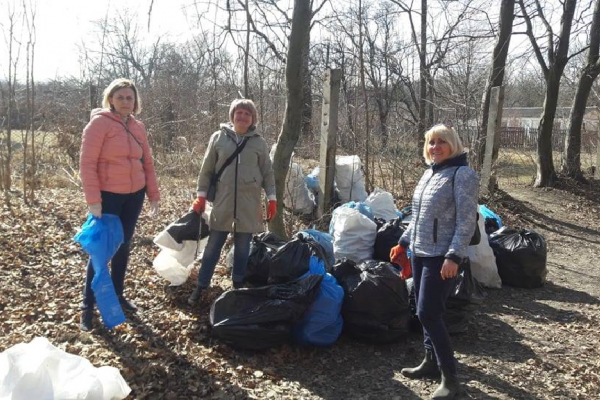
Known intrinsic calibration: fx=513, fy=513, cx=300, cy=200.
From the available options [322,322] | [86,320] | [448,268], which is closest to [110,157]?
[86,320]

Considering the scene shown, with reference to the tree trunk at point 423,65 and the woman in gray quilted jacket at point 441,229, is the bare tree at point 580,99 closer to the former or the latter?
the tree trunk at point 423,65

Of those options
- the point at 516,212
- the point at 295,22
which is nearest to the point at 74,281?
the point at 295,22

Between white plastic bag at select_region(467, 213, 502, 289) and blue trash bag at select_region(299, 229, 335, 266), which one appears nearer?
blue trash bag at select_region(299, 229, 335, 266)

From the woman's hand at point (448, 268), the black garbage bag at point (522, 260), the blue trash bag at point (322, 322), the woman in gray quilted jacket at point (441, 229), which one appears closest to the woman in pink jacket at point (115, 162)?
the blue trash bag at point (322, 322)

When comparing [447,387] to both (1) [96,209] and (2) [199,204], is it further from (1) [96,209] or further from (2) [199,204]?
(1) [96,209]

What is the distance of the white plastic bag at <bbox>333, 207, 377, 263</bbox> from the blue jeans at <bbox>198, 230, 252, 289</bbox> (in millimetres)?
1248

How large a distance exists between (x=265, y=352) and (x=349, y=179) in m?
3.97

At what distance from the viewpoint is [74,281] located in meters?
4.27

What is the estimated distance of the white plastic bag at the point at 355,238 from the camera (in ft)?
16.1

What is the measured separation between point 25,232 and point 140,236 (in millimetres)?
1127

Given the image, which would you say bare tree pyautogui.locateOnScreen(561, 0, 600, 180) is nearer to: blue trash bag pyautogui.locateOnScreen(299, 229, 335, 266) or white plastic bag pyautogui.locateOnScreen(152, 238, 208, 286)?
blue trash bag pyautogui.locateOnScreen(299, 229, 335, 266)

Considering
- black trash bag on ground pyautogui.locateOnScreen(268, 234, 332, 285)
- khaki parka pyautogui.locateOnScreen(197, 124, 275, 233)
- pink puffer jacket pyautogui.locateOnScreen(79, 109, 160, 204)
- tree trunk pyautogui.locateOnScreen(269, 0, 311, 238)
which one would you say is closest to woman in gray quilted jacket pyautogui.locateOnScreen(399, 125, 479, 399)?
black trash bag on ground pyautogui.locateOnScreen(268, 234, 332, 285)

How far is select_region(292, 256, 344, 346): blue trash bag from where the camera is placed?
11.1 ft

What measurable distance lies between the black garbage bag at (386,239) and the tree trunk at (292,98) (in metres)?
1.00
